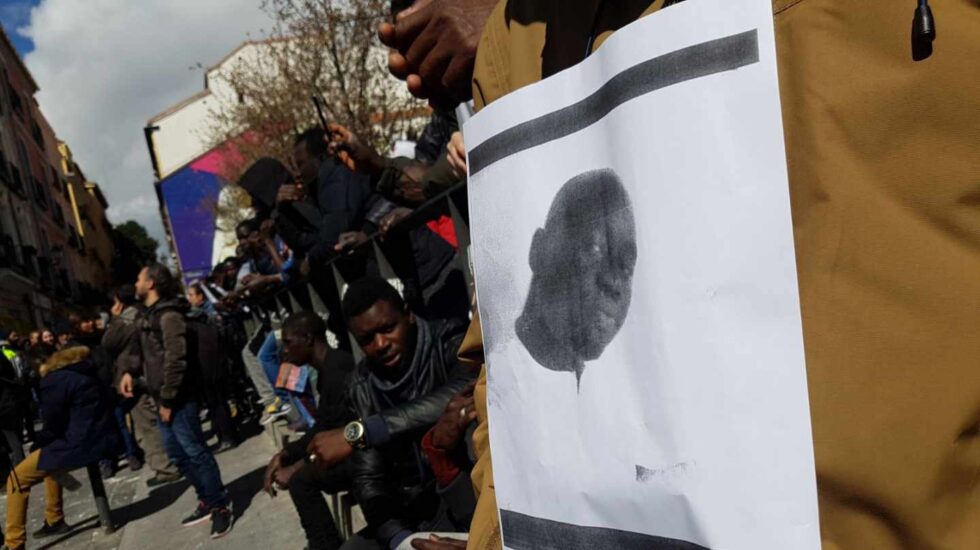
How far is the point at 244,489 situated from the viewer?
6883 mm

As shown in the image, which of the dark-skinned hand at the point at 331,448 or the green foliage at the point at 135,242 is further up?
the green foliage at the point at 135,242

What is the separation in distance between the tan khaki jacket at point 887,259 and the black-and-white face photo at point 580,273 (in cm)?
17

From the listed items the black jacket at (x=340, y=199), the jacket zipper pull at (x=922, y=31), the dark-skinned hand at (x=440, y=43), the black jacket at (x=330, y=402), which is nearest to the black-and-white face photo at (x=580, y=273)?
the jacket zipper pull at (x=922, y=31)

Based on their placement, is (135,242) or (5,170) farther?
(135,242)

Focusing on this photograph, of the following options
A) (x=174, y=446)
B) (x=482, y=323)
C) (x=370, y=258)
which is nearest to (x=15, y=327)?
(x=174, y=446)

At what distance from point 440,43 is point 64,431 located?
6.13m

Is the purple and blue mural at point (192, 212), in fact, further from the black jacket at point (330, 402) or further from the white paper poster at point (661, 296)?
the white paper poster at point (661, 296)

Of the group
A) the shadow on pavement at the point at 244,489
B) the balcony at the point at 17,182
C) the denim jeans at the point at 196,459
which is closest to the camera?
the denim jeans at the point at 196,459

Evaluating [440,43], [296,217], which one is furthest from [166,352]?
[440,43]

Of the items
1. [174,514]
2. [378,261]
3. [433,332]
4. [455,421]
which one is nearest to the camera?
[455,421]

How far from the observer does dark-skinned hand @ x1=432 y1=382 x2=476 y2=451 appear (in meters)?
2.54

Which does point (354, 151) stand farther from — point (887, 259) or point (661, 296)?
point (887, 259)

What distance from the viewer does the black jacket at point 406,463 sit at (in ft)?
9.58

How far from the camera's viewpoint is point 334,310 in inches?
208
